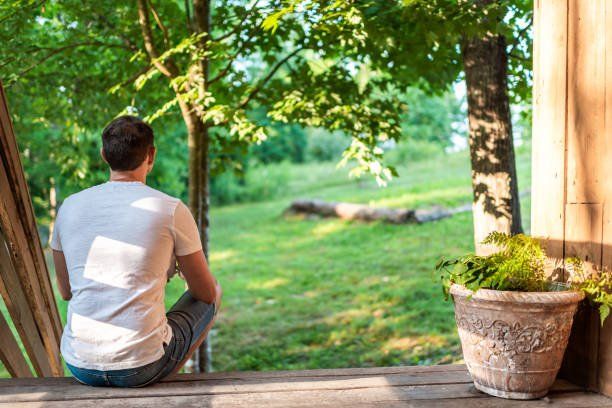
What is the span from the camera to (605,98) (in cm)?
243

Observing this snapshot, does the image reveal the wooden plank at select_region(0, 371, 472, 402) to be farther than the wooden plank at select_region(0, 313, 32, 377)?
No

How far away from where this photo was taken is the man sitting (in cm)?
237

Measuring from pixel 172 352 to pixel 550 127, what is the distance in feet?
5.62

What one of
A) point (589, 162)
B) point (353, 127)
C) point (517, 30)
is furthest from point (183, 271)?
point (517, 30)

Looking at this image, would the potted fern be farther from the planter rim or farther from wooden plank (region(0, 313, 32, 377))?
wooden plank (region(0, 313, 32, 377))

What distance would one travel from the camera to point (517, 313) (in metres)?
2.35

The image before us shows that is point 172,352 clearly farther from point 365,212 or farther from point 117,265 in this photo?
point 365,212

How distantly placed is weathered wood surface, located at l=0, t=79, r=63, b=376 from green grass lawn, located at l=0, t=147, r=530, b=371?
11.8 ft

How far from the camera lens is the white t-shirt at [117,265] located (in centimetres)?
237

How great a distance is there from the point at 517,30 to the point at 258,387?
3722 mm

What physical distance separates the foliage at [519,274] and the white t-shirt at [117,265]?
106 cm

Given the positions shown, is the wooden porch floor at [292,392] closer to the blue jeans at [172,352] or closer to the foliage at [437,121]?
the blue jeans at [172,352]

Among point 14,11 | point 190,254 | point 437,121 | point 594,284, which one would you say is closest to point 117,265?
point 190,254

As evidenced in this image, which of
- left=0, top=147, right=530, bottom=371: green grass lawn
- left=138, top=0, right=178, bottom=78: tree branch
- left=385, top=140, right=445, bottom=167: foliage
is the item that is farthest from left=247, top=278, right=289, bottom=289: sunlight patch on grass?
left=385, top=140, right=445, bottom=167: foliage
